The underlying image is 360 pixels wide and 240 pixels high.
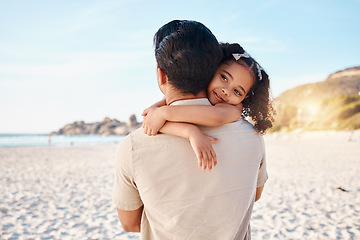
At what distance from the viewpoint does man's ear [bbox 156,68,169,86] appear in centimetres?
115

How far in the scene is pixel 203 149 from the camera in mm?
1027

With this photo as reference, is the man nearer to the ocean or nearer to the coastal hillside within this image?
the coastal hillside

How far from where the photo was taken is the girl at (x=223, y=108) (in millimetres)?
1108

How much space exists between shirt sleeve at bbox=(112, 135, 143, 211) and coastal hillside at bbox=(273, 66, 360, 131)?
18488 mm

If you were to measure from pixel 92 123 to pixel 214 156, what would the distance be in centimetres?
10423

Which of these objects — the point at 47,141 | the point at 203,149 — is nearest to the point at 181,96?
the point at 203,149

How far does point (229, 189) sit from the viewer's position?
1158 millimetres

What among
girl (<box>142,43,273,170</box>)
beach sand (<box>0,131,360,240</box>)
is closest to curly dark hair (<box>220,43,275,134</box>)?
girl (<box>142,43,273,170</box>)

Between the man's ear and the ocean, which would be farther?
the ocean

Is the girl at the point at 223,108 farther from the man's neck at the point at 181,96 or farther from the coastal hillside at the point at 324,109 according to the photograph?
the coastal hillside at the point at 324,109

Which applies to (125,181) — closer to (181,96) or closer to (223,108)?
(181,96)

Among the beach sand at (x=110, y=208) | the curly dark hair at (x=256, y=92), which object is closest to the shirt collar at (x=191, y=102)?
the curly dark hair at (x=256, y=92)

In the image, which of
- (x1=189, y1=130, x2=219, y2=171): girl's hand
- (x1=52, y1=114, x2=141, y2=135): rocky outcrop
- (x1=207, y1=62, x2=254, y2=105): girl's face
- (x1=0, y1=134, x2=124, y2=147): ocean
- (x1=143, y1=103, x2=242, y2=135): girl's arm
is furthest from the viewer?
(x1=52, y1=114, x2=141, y2=135): rocky outcrop

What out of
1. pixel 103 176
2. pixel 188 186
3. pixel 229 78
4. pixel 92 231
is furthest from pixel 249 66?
pixel 103 176
